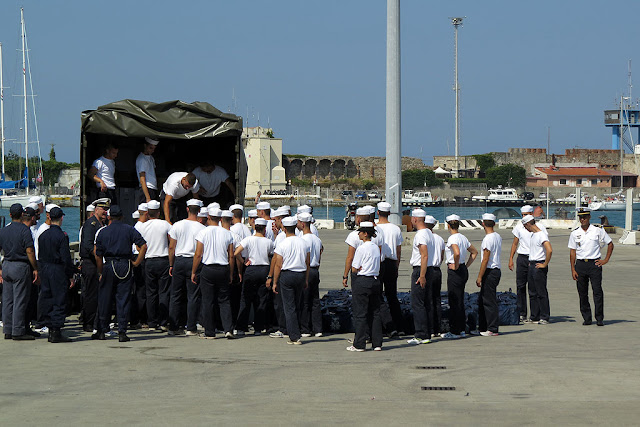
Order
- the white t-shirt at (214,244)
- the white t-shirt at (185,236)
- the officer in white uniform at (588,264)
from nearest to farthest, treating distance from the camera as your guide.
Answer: the white t-shirt at (214,244), the white t-shirt at (185,236), the officer in white uniform at (588,264)

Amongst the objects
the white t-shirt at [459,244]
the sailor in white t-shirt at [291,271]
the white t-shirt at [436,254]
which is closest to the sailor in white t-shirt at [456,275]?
the white t-shirt at [459,244]

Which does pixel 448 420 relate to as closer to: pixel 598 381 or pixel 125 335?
pixel 598 381

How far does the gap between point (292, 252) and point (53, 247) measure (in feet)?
10.7

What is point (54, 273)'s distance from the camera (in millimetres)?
12531

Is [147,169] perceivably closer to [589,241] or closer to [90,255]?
[90,255]

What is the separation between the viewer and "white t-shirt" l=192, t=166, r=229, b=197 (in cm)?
1593

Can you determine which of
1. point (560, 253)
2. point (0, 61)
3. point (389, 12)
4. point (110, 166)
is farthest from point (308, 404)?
point (0, 61)

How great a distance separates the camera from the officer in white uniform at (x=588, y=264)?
14.4 m

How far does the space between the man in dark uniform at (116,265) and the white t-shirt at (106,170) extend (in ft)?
8.42

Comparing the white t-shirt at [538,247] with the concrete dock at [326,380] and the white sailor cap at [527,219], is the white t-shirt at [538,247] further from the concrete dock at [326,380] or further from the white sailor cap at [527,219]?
the concrete dock at [326,380]

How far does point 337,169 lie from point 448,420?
143m

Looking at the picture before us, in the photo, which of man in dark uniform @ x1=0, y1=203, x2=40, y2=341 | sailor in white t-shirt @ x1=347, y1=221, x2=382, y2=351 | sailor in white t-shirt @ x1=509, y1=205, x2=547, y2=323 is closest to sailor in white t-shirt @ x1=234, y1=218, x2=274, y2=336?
sailor in white t-shirt @ x1=347, y1=221, x2=382, y2=351

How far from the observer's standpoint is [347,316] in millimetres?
13789

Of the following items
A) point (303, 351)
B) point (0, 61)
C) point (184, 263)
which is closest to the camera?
point (303, 351)
